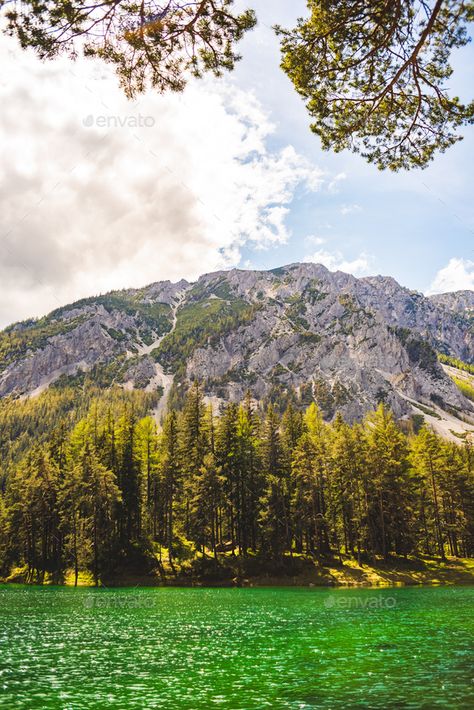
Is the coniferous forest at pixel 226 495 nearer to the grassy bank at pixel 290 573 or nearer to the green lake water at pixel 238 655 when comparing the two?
the grassy bank at pixel 290 573

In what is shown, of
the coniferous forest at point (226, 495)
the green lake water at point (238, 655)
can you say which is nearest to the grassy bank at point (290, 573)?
the coniferous forest at point (226, 495)

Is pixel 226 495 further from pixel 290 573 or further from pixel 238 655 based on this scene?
pixel 238 655

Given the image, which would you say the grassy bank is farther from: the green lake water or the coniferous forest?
the green lake water

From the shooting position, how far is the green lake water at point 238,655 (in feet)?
43.5

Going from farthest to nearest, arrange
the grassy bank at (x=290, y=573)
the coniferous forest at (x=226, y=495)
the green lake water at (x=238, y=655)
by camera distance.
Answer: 1. the coniferous forest at (x=226, y=495)
2. the grassy bank at (x=290, y=573)
3. the green lake water at (x=238, y=655)

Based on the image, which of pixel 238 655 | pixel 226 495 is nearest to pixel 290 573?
pixel 226 495

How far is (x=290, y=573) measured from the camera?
188ft

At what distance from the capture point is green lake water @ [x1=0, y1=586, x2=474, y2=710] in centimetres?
1325

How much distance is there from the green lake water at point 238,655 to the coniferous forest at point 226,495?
2259 cm

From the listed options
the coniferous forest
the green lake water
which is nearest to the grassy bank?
the coniferous forest

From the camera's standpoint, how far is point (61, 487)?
64.5 metres

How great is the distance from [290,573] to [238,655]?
135ft

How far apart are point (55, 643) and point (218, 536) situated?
43.7 meters

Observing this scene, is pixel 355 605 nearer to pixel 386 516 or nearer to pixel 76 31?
pixel 386 516
